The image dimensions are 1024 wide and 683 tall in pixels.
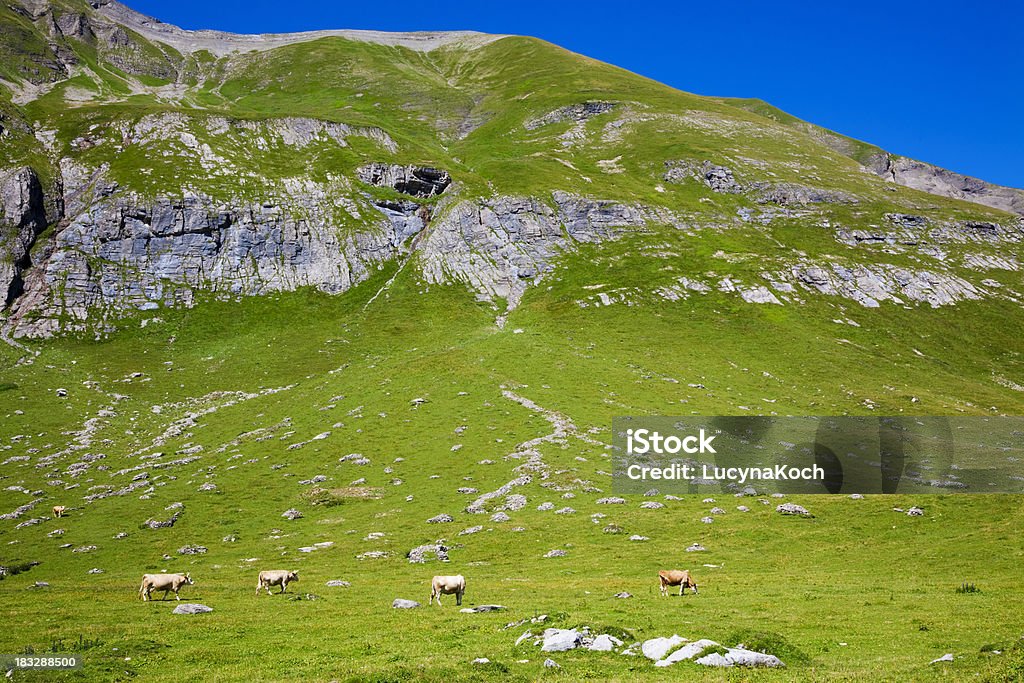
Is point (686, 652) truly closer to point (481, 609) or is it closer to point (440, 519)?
point (481, 609)

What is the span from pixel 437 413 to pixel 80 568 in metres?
41.9

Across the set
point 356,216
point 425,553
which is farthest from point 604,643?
point 356,216

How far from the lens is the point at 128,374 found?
9875 cm

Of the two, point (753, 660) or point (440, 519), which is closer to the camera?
point (753, 660)

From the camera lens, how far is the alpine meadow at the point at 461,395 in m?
24.4

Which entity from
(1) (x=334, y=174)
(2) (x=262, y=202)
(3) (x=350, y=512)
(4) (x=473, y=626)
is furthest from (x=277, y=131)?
(4) (x=473, y=626)

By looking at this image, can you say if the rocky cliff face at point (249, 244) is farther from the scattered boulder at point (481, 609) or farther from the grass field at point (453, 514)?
the scattered boulder at point (481, 609)

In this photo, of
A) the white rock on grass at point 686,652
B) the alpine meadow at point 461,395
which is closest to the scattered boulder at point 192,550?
the alpine meadow at point 461,395

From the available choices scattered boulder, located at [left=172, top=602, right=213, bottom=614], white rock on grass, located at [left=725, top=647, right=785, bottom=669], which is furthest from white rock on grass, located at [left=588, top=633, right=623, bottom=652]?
scattered boulder, located at [left=172, top=602, right=213, bottom=614]

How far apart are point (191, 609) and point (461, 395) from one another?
5580 cm

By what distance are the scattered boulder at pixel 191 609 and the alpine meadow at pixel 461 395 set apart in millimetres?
256

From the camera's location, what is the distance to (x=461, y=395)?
83.8 metres

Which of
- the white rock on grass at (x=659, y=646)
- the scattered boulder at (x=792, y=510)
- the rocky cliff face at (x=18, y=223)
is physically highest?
the rocky cliff face at (x=18, y=223)

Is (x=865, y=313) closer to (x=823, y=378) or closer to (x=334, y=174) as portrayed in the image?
(x=823, y=378)
